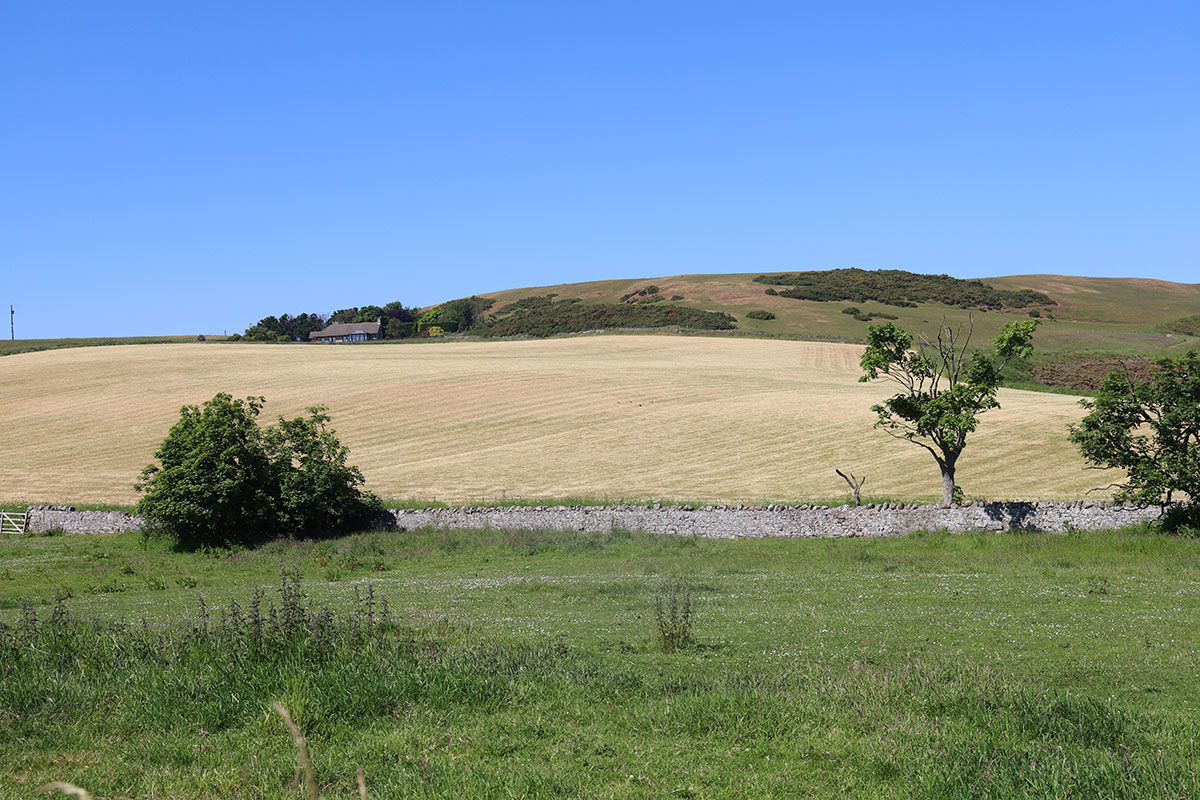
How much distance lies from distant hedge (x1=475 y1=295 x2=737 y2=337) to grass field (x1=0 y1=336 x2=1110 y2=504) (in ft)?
139

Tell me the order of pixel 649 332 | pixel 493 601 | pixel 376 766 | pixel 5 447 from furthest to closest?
1. pixel 649 332
2. pixel 5 447
3. pixel 493 601
4. pixel 376 766

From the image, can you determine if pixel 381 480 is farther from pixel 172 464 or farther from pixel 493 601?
pixel 493 601

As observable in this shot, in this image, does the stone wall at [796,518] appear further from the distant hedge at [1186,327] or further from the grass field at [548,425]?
the distant hedge at [1186,327]

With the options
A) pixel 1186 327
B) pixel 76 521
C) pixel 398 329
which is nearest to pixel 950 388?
pixel 76 521

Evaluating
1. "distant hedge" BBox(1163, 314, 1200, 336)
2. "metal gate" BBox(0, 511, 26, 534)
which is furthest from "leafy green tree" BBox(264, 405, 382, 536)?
"distant hedge" BBox(1163, 314, 1200, 336)

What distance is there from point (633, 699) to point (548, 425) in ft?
167

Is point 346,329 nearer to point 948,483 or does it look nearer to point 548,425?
point 548,425

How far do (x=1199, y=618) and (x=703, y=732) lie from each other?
11875 mm

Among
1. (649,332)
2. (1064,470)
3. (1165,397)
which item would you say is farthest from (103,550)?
(649,332)

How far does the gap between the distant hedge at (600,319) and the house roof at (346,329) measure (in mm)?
27787

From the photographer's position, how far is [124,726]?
9.37 m

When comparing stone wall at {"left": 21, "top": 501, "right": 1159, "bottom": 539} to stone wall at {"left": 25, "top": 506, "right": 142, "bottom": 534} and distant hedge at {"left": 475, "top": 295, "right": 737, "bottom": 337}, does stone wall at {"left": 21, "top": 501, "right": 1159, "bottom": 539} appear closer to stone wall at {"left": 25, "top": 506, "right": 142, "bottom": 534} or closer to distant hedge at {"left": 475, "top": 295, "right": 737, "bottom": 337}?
stone wall at {"left": 25, "top": 506, "right": 142, "bottom": 534}

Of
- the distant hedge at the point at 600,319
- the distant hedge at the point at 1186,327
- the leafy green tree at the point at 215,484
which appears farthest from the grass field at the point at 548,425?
the distant hedge at the point at 1186,327

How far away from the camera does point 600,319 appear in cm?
15125
